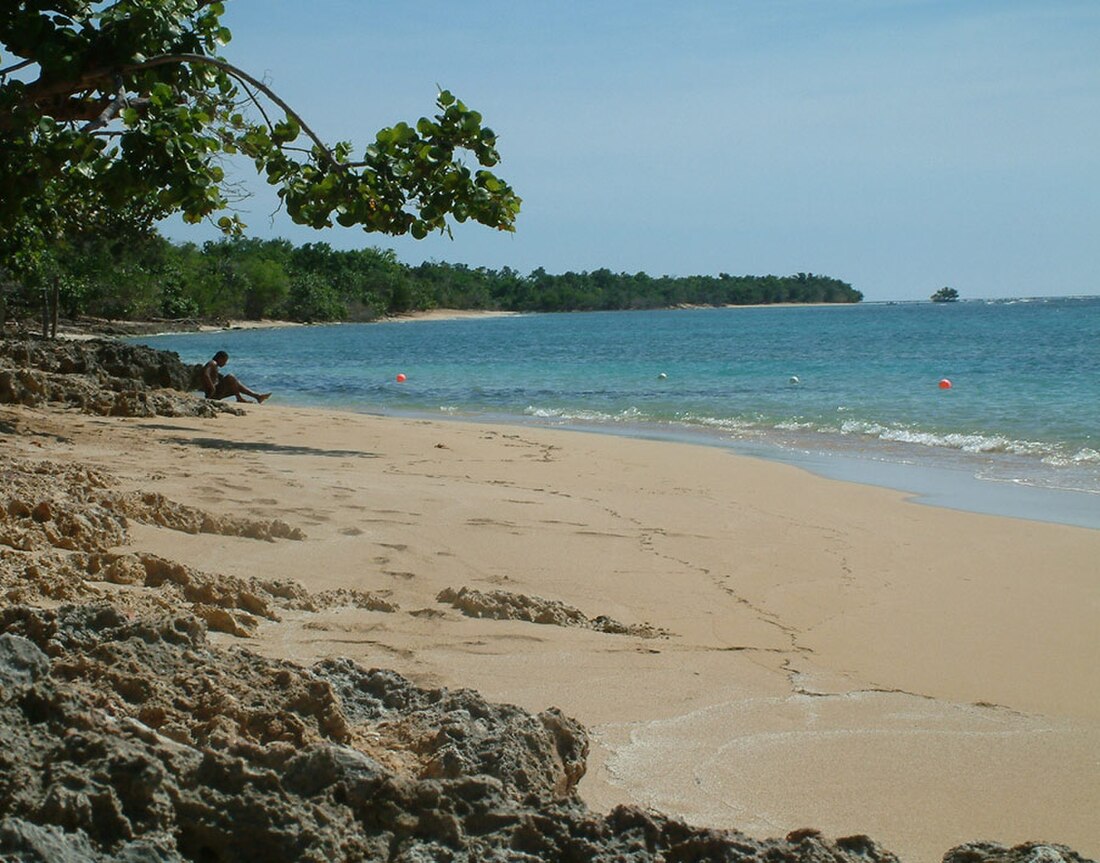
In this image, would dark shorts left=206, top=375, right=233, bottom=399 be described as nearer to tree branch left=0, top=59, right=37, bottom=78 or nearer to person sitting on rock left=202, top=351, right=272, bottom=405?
person sitting on rock left=202, top=351, right=272, bottom=405

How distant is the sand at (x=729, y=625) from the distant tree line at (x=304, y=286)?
21549mm

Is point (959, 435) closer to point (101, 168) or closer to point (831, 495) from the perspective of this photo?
point (831, 495)

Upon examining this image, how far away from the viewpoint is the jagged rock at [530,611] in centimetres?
527

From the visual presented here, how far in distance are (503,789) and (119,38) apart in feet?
26.5

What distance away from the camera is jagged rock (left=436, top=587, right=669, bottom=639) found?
5.27 metres

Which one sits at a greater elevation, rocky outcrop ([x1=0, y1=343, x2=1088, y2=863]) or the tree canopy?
the tree canopy

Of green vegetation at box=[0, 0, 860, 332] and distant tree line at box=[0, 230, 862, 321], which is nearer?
green vegetation at box=[0, 0, 860, 332]

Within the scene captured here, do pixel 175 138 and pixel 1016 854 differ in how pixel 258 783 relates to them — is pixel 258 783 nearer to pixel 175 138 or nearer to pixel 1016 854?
pixel 1016 854

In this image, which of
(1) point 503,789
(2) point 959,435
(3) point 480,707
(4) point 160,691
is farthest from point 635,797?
(2) point 959,435

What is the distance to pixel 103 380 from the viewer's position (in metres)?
14.6

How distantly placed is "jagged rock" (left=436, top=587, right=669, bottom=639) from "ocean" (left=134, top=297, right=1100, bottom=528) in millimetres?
5670

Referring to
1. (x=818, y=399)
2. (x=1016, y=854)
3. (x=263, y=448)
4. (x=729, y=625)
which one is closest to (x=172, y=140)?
(x=263, y=448)

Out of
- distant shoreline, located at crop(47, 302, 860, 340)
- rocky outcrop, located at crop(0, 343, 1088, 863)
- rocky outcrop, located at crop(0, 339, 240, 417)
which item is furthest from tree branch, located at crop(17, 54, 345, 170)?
distant shoreline, located at crop(47, 302, 860, 340)

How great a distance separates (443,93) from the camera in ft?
35.6
